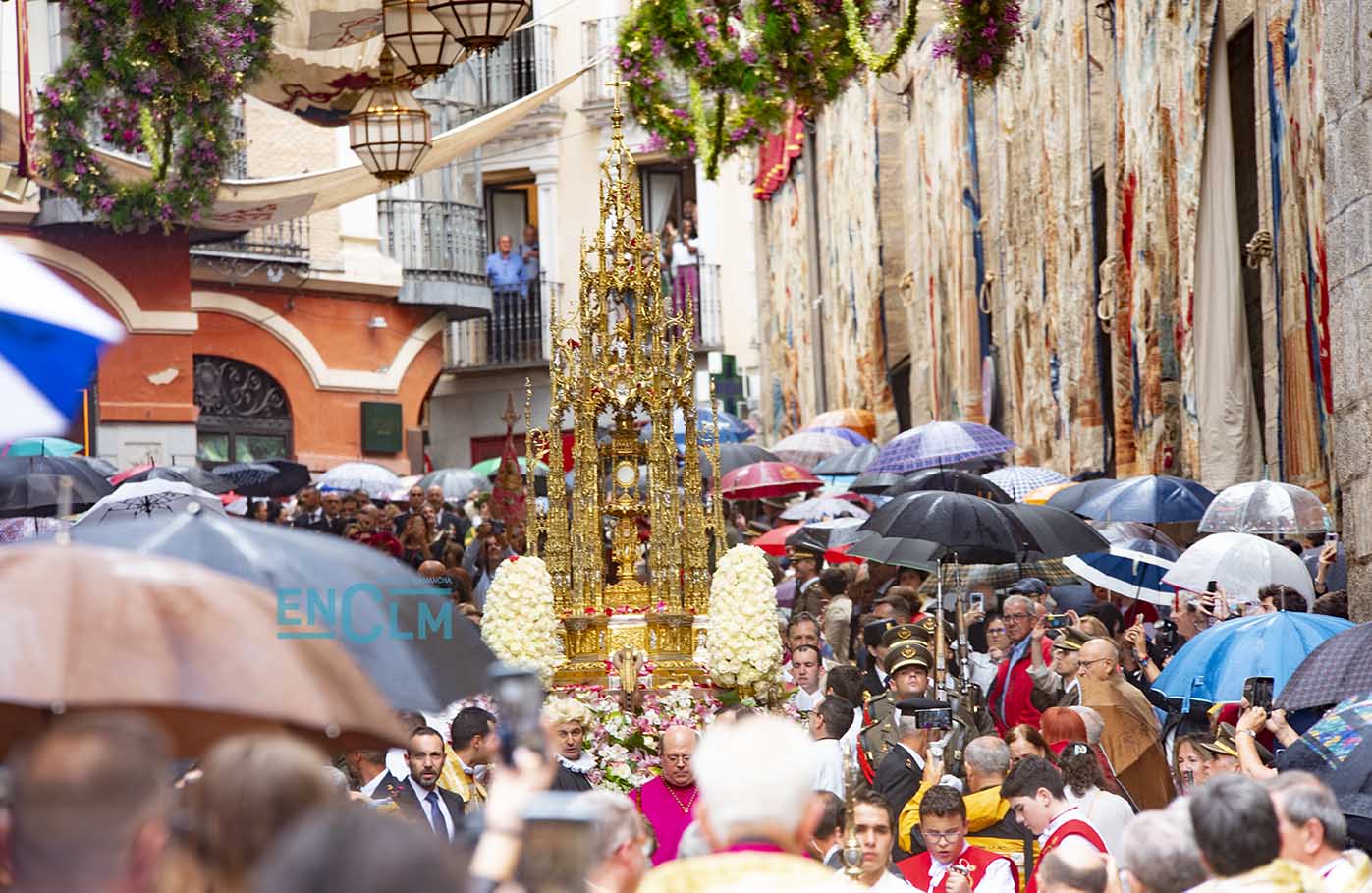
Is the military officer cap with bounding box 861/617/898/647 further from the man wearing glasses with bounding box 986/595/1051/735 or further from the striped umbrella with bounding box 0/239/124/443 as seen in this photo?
the striped umbrella with bounding box 0/239/124/443

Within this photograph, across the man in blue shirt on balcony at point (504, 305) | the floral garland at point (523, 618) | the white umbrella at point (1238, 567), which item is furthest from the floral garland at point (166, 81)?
the man in blue shirt on balcony at point (504, 305)

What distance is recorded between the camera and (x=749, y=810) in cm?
431

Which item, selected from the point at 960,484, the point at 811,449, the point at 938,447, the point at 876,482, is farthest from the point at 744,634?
the point at 811,449

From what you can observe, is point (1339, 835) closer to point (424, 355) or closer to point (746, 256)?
point (424, 355)

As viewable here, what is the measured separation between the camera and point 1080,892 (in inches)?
246

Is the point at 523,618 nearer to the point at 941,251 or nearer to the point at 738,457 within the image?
the point at 738,457

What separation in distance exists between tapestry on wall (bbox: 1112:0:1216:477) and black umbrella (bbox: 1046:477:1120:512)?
77 cm

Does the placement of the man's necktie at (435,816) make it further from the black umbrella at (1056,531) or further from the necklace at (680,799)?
the black umbrella at (1056,531)

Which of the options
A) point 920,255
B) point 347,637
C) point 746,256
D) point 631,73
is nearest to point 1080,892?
point 347,637

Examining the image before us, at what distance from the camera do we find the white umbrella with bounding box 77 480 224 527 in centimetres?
1393

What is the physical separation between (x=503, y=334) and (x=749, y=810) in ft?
110

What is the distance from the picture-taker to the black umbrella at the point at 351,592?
5070 mm

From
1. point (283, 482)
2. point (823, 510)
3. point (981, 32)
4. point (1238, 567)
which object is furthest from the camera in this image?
point (283, 482)

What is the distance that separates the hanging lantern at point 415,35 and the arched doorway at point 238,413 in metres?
17.7
